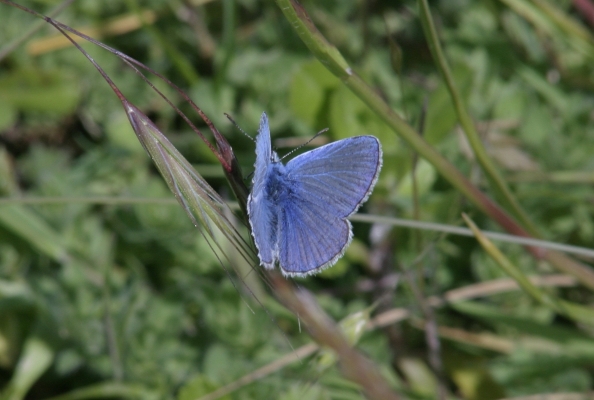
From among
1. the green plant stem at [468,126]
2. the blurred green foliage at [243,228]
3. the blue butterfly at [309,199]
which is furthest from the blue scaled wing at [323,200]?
the blurred green foliage at [243,228]

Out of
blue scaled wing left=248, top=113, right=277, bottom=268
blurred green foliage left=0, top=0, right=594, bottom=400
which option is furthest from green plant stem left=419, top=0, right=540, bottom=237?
blue scaled wing left=248, top=113, right=277, bottom=268

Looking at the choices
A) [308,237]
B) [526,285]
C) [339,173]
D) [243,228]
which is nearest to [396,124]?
[339,173]

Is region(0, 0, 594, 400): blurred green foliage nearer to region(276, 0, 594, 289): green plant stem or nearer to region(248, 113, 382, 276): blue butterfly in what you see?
region(276, 0, 594, 289): green plant stem

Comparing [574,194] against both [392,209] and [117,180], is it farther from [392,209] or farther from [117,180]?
[117,180]

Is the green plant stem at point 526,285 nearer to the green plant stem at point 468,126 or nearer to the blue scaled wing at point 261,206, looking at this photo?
the green plant stem at point 468,126

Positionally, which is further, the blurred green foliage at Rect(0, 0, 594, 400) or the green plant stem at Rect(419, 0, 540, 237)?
the blurred green foliage at Rect(0, 0, 594, 400)

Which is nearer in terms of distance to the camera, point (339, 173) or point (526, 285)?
point (339, 173)

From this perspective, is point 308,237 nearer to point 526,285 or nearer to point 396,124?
point 396,124
